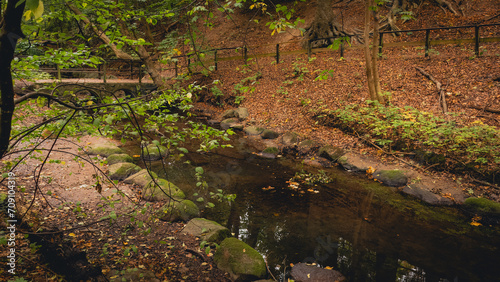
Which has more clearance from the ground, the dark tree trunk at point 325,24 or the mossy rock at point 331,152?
the dark tree trunk at point 325,24

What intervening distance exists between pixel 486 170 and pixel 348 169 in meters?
3.15

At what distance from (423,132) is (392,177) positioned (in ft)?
6.09

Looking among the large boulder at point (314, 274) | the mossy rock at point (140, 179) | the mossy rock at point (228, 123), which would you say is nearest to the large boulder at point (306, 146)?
the mossy rock at point (228, 123)

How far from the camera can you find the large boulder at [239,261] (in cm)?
390

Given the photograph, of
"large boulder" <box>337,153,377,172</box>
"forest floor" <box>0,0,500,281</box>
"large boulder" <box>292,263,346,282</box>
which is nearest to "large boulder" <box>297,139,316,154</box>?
"forest floor" <box>0,0,500,281</box>

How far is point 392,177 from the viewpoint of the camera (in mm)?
7273

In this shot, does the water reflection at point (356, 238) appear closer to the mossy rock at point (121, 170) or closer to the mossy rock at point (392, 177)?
the mossy rock at point (392, 177)

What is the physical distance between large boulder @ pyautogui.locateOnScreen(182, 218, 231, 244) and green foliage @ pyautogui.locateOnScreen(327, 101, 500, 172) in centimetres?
589

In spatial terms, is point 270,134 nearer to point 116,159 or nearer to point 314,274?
point 116,159

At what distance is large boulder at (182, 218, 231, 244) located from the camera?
4535mm

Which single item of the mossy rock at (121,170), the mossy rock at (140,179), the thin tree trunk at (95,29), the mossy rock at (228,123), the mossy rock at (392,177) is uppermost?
the thin tree trunk at (95,29)

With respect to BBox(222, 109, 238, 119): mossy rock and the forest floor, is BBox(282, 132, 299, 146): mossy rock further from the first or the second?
BBox(222, 109, 238, 119): mossy rock

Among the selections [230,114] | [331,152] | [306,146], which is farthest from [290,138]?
[230,114]

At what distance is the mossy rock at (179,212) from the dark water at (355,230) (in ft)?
1.43
